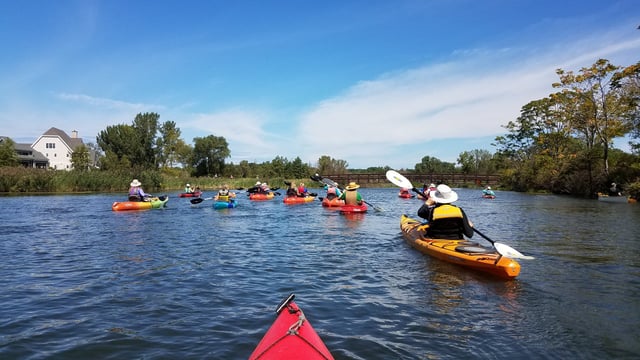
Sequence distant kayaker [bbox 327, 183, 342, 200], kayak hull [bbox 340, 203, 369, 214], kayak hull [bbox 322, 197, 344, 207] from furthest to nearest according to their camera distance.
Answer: distant kayaker [bbox 327, 183, 342, 200], kayak hull [bbox 322, 197, 344, 207], kayak hull [bbox 340, 203, 369, 214]

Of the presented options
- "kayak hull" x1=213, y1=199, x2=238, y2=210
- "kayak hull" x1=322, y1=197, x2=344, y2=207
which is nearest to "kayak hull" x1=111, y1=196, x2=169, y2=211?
"kayak hull" x1=213, y1=199, x2=238, y2=210

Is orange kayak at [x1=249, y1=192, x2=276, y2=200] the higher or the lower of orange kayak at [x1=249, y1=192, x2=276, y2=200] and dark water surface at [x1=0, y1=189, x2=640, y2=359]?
the higher

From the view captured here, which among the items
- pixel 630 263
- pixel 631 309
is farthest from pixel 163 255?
pixel 630 263

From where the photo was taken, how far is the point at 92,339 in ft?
17.5

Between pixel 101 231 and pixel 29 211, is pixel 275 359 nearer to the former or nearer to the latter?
pixel 101 231

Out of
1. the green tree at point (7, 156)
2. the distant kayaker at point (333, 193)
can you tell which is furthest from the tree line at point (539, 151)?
the distant kayaker at point (333, 193)

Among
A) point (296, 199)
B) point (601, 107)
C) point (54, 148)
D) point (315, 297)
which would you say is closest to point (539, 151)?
point (601, 107)

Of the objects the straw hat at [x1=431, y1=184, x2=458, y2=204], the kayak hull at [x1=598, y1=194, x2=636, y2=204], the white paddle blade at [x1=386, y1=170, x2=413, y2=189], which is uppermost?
the white paddle blade at [x1=386, y1=170, x2=413, y2=189]

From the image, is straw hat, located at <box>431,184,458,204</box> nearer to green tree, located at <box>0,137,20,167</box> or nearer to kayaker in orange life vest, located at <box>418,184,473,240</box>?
kayaker in orange life vest, located at <box>418,184,473,240</box>

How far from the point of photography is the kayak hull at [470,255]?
26.1ft

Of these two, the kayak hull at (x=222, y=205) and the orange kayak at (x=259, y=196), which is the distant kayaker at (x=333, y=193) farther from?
the orange kayak at (x=259, y=196)

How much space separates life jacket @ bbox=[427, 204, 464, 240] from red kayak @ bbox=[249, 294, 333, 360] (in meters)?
6.40

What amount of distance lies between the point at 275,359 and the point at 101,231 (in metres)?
13.8

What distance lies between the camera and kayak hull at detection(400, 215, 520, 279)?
796cm
